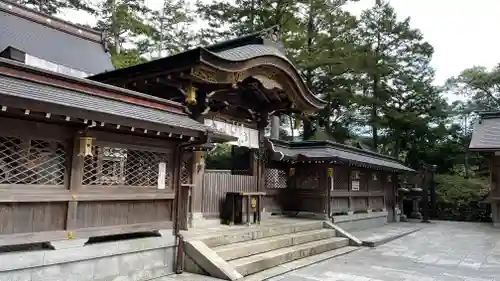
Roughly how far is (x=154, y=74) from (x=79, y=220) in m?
3.83

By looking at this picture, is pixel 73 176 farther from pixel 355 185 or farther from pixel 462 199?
pixel 462 199

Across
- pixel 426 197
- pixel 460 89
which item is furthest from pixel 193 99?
pixel 460 89

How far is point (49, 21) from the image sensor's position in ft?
41.8

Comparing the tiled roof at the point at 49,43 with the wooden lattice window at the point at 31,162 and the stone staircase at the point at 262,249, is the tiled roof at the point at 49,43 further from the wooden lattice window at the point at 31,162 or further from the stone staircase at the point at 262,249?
the stone staircase at the point at 262,249

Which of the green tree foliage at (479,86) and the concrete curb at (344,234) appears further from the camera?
the green tree foliage at (479,86)

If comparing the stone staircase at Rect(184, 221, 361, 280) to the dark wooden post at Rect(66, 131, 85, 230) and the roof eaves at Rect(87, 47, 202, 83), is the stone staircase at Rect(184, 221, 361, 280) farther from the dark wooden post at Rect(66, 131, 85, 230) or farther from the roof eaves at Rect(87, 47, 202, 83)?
the roof eaves at Rect(87, 47, 202, 83)

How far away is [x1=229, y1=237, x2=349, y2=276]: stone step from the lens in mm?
6379

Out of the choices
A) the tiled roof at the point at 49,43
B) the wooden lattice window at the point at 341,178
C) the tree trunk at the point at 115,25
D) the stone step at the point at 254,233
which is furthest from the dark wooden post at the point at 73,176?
the tree trunk at the point at 115,25

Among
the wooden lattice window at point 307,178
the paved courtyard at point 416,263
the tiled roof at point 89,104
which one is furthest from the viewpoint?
the wooden lattice window at point 307,178

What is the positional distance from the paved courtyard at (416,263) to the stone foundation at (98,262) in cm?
196

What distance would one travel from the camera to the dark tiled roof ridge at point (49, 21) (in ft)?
38.5

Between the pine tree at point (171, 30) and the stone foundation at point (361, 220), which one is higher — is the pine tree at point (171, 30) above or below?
above

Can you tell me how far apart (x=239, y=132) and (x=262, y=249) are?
365 cm

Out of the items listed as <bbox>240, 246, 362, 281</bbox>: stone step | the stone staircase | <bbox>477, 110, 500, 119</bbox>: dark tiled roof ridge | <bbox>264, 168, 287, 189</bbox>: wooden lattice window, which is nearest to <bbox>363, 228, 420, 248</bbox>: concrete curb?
the stone staircase
